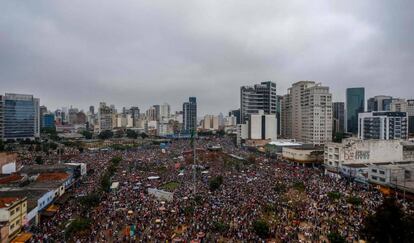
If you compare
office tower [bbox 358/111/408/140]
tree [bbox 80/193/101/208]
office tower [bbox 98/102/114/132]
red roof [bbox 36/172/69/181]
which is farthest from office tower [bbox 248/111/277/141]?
office tower [bbox 98/102/114/132]

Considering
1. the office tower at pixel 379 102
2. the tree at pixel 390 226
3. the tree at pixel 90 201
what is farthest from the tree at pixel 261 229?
the office tower at pixel 379 102

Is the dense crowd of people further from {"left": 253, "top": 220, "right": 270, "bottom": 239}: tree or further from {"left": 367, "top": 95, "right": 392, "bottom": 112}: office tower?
{"left": 367, "top": 95, "right": 392, "bottom": 112}: office tower

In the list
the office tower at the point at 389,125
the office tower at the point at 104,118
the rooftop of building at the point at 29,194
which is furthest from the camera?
the office tower at the point at 104,118

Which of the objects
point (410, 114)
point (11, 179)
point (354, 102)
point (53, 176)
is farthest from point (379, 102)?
point (11, 179)

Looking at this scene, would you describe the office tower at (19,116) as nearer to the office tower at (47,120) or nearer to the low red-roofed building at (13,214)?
the office tower at (47,120)

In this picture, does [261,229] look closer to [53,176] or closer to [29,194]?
[29,194]

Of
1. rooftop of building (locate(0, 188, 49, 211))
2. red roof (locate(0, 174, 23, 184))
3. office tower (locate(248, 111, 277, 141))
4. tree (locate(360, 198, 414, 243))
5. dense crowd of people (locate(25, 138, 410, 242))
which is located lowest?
dense crowd of people (locate(25, 138, 410, 242))
